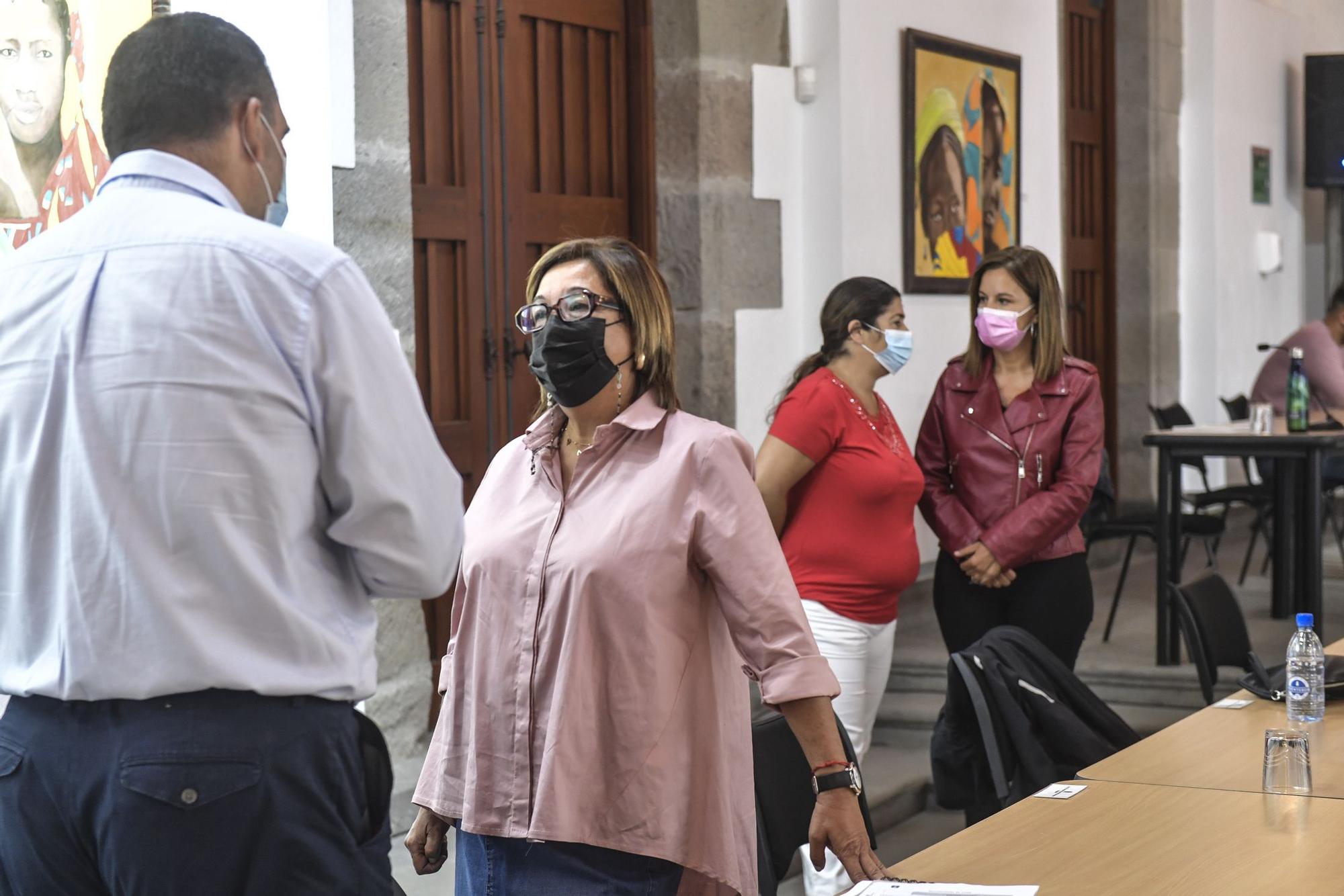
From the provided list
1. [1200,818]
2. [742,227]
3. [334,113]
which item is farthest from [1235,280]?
[1200,818]

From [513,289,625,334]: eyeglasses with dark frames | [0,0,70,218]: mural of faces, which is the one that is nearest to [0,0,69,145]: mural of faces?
[0,0,70,218]: mural of faces

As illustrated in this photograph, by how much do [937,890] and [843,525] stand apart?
69.5 inches

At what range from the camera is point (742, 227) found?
5.96 meters

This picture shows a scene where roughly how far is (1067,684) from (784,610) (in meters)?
1.28

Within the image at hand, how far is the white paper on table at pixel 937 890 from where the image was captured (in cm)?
206

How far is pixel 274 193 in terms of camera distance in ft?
6.03

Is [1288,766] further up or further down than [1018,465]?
further down

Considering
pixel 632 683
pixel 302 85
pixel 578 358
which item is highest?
pixel 302 85

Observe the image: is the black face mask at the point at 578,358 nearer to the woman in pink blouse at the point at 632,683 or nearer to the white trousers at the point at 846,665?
the woman in pink blouse at the point at 632,683

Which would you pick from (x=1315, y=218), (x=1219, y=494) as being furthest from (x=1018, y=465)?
(x=1315, y=218)

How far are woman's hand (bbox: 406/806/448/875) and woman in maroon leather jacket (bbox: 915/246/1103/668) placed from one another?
2.07 meters

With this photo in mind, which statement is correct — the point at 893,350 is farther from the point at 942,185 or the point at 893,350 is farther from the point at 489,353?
the point at 942,185

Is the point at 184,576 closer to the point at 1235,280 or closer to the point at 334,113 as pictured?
the point at 334,113

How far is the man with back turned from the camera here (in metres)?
1.58
